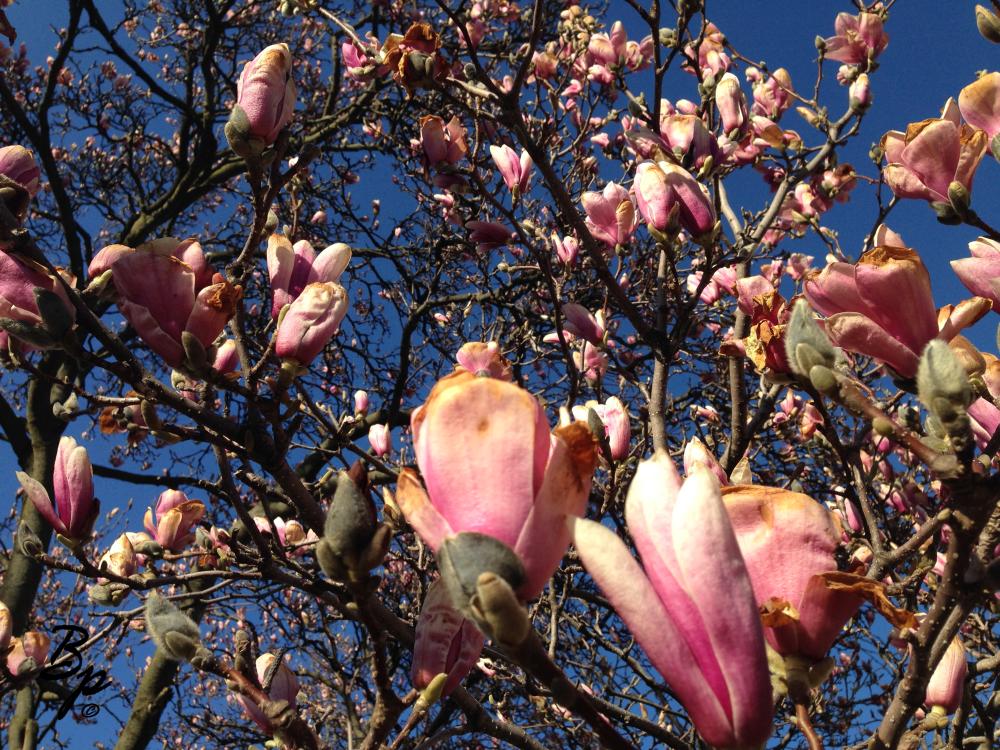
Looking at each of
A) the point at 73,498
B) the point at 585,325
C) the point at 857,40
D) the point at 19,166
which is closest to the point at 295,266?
the point at 19,166

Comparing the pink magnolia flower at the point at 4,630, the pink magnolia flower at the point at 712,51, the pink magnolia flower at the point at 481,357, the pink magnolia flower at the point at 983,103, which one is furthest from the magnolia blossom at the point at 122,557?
the pink magnolia flower at the point at 712,51

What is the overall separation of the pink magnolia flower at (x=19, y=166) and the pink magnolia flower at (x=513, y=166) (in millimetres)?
1695

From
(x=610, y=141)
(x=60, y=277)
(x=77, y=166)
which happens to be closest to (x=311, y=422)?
(x=610, y=141)

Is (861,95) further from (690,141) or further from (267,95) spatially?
(267,95)

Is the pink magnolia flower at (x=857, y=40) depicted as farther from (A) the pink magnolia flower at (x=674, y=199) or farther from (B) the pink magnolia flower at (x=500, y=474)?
(B) the pink magnolia flower at (x=500, y=474)

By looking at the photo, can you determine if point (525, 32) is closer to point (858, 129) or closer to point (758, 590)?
point (858, 129)

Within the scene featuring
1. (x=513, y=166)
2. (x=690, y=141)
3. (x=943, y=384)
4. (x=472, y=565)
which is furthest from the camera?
(x=513, y=166)

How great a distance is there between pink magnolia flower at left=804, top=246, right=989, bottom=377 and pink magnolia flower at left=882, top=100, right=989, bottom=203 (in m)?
0.40

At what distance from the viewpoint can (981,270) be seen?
106 centimetres

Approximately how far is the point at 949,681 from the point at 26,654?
206 centimetres

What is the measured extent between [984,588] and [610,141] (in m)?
4.17

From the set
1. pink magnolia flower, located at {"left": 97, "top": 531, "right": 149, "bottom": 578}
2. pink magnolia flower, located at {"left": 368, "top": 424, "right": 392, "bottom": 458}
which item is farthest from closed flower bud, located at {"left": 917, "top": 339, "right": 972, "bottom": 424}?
pink magnolia flower, located at {"left": 368, "top": 424, "right": 392, "bottom": 458}

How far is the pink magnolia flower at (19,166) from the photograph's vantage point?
1312 millimetres

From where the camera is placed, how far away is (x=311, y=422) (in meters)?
5.54
